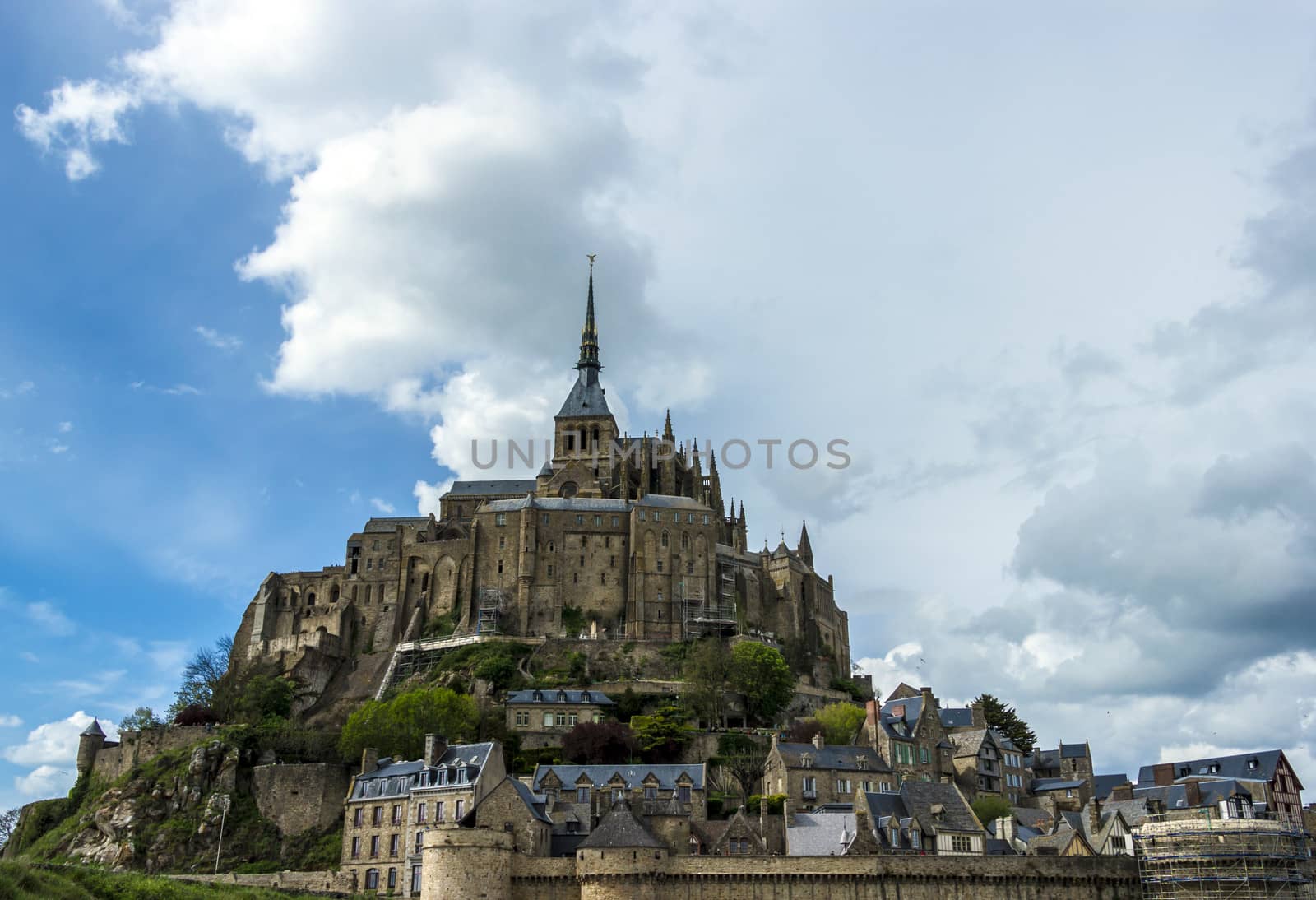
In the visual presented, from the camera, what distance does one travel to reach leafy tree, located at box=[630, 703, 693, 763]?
7031cm

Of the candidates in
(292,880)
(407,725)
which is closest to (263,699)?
(407,725)

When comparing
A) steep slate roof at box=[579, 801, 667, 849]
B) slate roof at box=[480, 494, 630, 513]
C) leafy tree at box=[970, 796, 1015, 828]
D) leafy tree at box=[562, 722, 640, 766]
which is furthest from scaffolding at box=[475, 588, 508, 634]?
leafy tree at box=[970, 796, 1015, 828]

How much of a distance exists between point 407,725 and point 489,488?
133ft

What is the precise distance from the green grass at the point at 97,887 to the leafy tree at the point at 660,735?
2194 cm

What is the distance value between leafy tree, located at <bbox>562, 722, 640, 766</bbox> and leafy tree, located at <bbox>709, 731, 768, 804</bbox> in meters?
5.51

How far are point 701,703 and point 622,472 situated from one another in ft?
91.7

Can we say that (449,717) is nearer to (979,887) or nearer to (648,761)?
(648,761)

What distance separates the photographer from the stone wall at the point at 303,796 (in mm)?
65250

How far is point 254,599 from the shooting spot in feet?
325

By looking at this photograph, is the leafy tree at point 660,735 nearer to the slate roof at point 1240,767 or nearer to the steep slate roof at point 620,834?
the steep slate roof at point 620,834

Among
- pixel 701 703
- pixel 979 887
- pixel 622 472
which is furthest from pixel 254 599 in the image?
pixel 979 887

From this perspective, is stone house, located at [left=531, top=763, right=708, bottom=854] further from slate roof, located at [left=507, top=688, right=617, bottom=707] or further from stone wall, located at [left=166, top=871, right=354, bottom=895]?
slate roof, located at [left=507, top=688, right=617, bottom=707]

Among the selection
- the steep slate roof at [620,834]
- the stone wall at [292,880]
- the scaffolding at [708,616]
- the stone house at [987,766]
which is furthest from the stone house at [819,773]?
the scaffolding at [708,616]

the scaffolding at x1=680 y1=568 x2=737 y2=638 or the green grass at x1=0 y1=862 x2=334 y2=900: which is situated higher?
the scaffolding at x1=680 y1=568 x2=737 y2=638
